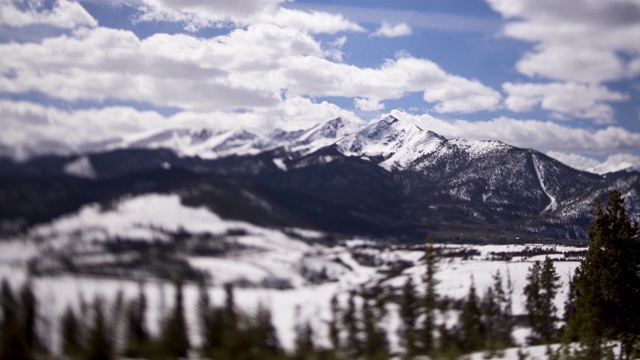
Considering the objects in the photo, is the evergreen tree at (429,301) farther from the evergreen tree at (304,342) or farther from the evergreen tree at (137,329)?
the evergreen tree at (137,329)

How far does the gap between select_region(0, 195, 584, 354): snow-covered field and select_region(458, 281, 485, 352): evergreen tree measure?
67.3 inches

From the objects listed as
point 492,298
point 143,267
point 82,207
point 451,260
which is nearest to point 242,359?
point 143,267

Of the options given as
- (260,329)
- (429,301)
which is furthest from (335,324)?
(429,301)

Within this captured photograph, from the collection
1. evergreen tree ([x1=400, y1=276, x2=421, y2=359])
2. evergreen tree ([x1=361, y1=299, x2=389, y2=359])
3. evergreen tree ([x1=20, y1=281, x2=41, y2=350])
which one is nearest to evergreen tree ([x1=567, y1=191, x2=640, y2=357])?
evergreen tree ([x1=400, y1=276, x2=421, y2=359])

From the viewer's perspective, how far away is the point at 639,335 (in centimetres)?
3109

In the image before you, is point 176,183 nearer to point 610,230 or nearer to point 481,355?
point 481,355

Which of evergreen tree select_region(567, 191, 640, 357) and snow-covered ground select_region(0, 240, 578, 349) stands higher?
snow-covered ground select_region(0, 240, 578, 349)

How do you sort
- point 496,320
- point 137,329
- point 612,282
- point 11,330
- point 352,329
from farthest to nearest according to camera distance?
point 612,282, point 496,320, point 352,329, point 137,329, point 11,330

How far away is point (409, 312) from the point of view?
47.6ft

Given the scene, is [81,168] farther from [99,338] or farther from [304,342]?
[304,342]

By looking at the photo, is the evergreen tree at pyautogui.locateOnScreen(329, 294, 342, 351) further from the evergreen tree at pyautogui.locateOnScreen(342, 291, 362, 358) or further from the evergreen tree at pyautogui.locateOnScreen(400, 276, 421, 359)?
the evergreen tree at pyautogui.locateOnScreen(400, 276, 421, 359)

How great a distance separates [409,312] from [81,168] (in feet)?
30.1

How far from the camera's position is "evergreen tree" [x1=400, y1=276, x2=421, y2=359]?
1401 centimetres

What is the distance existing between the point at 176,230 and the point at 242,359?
3.22m
